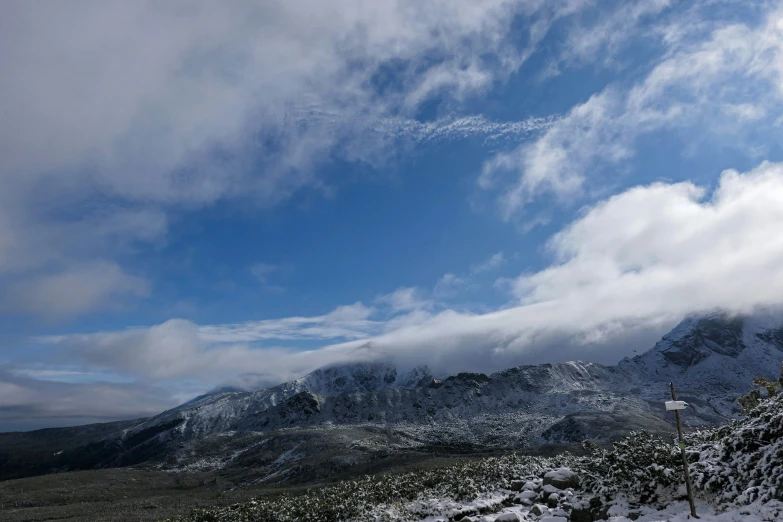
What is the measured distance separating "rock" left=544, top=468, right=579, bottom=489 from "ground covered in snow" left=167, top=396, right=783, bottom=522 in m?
0.05

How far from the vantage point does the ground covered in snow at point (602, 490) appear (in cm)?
1518

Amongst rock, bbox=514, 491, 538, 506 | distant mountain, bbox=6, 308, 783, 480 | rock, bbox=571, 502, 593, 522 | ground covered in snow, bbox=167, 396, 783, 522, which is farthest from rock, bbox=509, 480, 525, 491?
distant mountain, bbox=6, 308, 783, 480

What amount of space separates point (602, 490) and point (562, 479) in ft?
16.7

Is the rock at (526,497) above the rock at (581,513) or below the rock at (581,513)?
below

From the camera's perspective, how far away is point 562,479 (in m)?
23.8

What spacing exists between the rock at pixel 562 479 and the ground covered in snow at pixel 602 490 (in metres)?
0.05

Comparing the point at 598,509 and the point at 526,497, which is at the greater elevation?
the point at 598,509

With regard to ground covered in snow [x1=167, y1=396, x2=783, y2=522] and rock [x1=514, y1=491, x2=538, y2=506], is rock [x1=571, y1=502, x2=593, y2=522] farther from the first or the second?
rock [x1=514, y1=491, x2=538, y2=506]

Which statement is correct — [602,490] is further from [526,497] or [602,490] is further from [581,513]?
[526,497]

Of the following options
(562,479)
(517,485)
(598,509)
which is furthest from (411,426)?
(598,509)

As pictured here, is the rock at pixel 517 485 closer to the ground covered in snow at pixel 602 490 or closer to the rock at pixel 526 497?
the ground covered in snow at pixel 602 490

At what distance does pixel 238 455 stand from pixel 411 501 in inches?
4226

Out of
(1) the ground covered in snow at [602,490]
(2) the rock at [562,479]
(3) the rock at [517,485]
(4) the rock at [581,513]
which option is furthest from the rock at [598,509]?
(3) the rock at [517,485]

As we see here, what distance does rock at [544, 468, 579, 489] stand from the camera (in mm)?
23547
